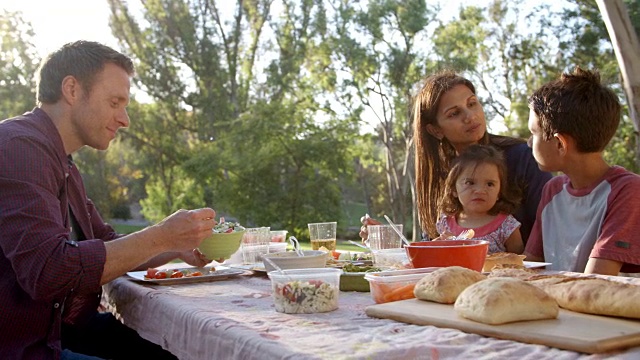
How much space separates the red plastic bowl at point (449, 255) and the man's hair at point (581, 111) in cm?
98

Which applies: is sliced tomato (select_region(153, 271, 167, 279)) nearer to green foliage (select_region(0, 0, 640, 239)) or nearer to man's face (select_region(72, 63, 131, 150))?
man's face (select_region(72, 63, 131, 150))

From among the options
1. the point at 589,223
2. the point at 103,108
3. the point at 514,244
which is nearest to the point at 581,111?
the point at 589,223

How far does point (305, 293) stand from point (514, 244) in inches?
72.5

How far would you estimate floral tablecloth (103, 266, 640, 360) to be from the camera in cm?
122

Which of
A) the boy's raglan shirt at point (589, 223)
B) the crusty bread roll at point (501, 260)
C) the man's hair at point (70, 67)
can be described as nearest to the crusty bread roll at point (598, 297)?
the crusty bread roll at point (501, 260)

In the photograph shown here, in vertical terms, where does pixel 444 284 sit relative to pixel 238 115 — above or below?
below

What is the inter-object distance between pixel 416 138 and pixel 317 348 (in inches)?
111

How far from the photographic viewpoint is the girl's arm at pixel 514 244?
3230 mm

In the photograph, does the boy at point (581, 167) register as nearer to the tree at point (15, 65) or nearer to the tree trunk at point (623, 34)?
the tree trunk at point (623, 34)

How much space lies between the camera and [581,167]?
2.79 meters

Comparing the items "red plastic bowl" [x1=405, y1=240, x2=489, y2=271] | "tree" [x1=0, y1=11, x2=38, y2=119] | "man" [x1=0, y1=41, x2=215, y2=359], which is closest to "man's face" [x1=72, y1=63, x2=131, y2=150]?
"man" [x1=0, y1=41, x2=215, y2=359]

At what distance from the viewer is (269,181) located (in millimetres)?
21844

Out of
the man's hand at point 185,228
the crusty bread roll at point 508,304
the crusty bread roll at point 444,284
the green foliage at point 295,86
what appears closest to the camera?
the crusty bread roll at point 508,304

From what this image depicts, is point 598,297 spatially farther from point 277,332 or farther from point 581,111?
point 581,111
